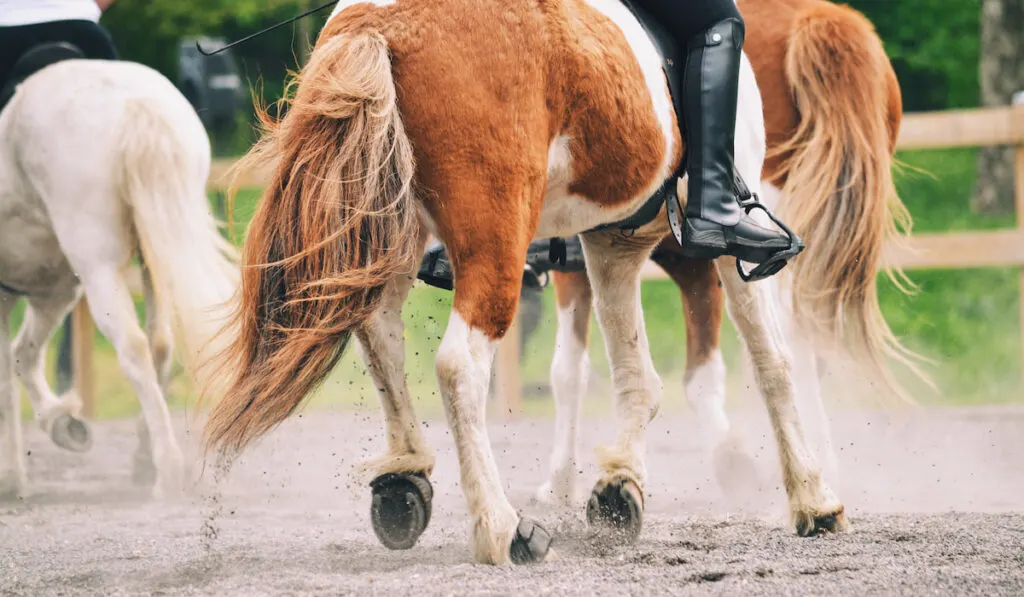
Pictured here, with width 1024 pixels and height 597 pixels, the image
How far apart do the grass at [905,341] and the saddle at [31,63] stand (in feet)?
9.86

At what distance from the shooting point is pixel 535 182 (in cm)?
303

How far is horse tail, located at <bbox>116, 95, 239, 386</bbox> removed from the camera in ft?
16.5

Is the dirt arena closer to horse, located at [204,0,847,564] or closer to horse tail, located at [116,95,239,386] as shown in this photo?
horse, located at [204,0,847,564]

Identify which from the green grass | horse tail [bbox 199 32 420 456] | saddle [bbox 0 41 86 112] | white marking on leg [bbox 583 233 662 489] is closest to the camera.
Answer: horse tail [bbox 199 32 420 456]

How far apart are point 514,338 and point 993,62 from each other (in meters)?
7.58

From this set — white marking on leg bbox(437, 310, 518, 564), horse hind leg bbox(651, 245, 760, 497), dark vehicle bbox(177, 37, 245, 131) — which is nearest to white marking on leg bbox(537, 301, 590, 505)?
horse hind leg bbox(651, 245, 760, 497)

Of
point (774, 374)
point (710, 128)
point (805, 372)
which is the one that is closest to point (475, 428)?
point (710, 128)

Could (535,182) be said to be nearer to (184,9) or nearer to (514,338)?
(514,338)

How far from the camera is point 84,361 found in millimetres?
8156

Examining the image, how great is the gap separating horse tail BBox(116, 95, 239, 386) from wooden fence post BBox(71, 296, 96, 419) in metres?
3.13

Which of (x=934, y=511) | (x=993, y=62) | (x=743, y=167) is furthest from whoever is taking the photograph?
(x=993, y=62)

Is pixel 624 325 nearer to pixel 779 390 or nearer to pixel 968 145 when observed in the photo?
pixel 779 390

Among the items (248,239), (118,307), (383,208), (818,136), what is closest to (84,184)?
(118,307)

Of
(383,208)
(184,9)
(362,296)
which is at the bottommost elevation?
(362,296)
